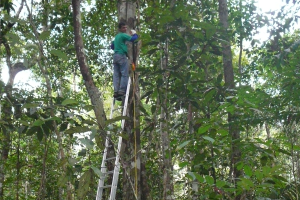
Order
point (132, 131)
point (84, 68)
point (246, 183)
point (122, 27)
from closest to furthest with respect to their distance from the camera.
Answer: point (246, 183), point (132, 131), point (122, 27), point (84, 68)

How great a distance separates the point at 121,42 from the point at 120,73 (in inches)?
16.9

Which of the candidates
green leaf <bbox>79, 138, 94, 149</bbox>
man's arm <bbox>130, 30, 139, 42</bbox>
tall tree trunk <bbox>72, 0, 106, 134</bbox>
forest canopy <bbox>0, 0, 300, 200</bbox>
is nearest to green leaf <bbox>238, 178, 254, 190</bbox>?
forest canopy <bbox>0, 0, 300, 200</bbox>

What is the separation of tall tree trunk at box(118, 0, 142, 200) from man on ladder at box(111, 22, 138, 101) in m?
0.10

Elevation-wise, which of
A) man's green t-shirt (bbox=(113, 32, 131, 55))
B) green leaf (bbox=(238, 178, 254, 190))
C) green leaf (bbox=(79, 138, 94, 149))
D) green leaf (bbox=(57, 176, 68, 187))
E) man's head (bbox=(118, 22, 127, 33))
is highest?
man's head (bbox=(118, 22, 127, 33))

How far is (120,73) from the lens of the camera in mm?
4141

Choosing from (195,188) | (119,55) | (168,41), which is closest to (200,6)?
(119,55)

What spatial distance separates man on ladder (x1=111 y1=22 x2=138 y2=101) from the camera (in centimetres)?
377

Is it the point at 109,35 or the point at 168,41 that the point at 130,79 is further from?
the point at 109,35

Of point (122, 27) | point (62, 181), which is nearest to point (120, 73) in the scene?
point (122, 27)

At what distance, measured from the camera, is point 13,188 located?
5836 millimetres

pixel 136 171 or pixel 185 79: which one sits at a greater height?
pixel 185 79

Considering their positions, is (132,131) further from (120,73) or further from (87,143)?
(87,143)

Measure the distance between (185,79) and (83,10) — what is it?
4.23 meters

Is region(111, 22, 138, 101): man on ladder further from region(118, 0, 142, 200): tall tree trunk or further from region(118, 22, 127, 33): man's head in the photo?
region(118, 0, 142, 200): tall tree trunk
